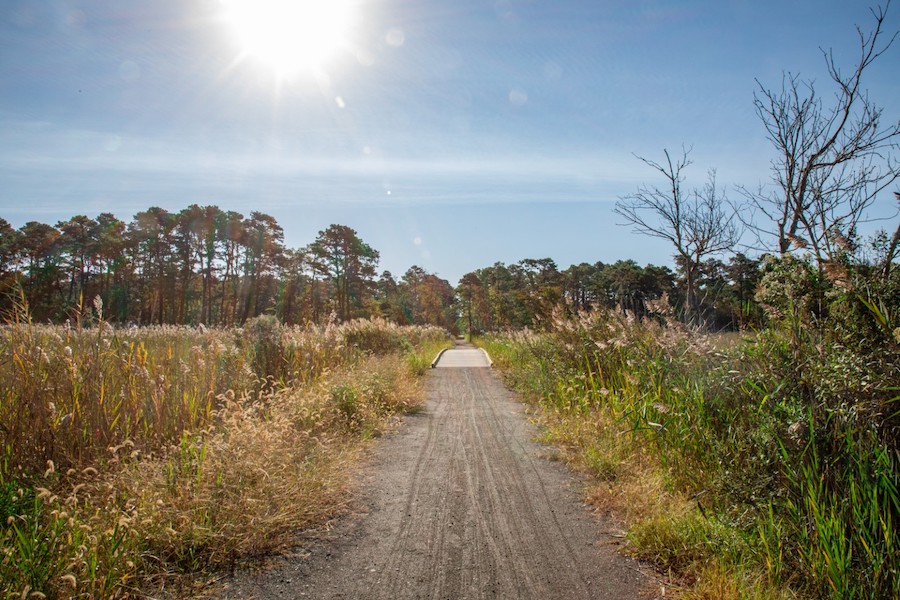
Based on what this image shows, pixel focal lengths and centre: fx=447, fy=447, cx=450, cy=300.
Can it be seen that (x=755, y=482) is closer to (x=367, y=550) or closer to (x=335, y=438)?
(x=367, y=550)

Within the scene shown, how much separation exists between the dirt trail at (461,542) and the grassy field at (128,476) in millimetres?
382

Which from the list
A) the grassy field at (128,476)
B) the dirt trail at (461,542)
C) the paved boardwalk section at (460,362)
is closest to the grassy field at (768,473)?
the dirt trail at (461,542)

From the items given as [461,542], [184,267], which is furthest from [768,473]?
[184,267]

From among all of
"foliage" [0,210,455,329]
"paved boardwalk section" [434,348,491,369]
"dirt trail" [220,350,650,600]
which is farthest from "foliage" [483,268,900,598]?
"foliage" [0,210,455,329]

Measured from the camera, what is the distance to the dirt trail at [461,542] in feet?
9.16

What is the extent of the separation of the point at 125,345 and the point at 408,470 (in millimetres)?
3907

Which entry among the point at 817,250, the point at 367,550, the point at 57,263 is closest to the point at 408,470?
the point at 367,550

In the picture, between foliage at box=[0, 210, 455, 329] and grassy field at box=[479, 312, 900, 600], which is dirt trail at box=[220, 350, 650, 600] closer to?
grassy field at box=[479, 312, 900, 600]

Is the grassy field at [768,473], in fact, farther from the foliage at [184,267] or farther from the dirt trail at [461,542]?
the foliage at [184,267]

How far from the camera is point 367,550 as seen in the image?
130 inches

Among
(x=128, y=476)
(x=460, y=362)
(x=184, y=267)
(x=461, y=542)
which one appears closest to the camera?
(x=461, y=542)

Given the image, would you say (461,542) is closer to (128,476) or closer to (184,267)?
(128,476)

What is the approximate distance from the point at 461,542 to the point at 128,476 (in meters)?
2.66

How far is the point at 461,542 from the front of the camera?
3402mm
